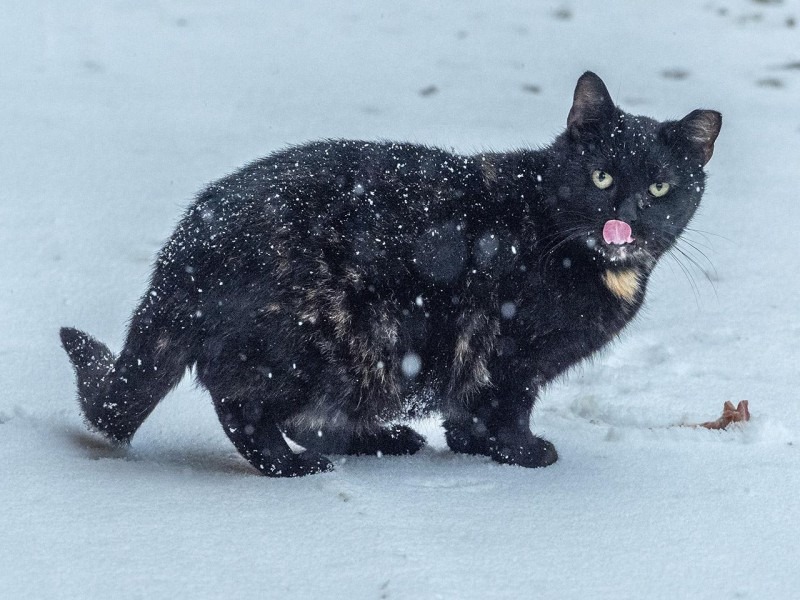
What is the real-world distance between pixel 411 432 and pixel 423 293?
666mm

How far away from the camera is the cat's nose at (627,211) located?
3.16 m

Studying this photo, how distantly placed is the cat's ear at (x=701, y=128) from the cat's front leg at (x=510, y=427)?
3.26 ft

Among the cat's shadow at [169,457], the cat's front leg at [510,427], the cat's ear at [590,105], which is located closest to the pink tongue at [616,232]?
the cat's ear at [590,105]

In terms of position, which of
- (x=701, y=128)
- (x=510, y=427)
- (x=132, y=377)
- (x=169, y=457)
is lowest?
(x=169, y=457)

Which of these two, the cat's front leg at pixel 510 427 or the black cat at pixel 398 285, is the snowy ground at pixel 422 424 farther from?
the black cat at pixel 398 285

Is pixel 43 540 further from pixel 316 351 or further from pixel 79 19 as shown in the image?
pixel 79 19

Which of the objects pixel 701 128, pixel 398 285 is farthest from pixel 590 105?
pixel 398 285

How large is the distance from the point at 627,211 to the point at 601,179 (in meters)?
0.15

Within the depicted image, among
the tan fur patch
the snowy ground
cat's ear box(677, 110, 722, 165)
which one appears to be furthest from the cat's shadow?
cat's ear box(677, 110, 722, 165)

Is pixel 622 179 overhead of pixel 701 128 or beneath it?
beneath

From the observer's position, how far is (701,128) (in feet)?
10.9

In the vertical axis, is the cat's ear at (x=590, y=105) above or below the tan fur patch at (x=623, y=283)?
above

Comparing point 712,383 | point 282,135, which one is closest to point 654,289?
point 712,383

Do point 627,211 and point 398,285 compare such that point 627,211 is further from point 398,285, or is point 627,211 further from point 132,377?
point 132,377
